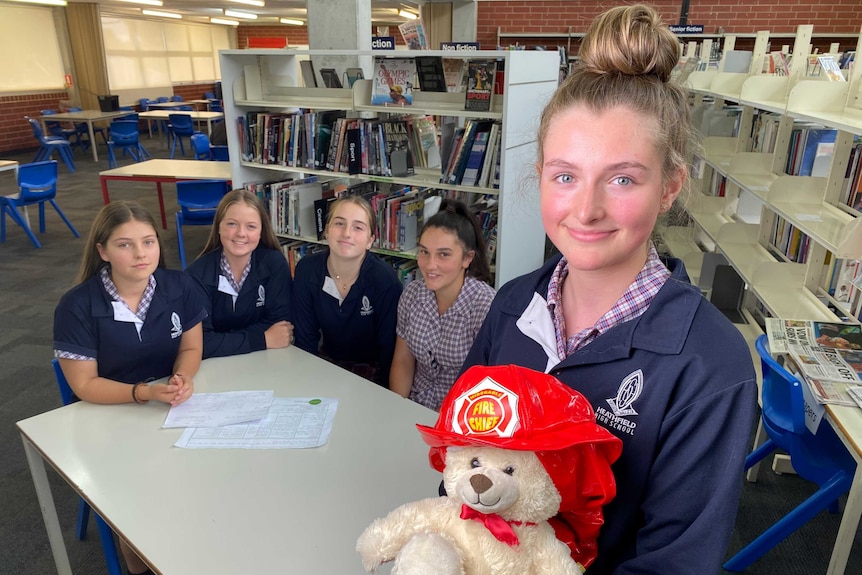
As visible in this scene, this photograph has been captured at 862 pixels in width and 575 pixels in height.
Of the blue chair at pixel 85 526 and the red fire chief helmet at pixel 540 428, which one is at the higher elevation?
the red fire chief helmet at pixel 540 428

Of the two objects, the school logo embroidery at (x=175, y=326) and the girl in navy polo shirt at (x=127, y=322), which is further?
the school logo embroidery at (x=175, y=326)

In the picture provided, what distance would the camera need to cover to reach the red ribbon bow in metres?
0.79

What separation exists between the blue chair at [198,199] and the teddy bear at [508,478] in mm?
4232

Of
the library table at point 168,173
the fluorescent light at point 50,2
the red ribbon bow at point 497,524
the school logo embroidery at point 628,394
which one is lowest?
the library table at point 168,173

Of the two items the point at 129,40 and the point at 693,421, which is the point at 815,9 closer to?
the point at 693,421

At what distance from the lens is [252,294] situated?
2387mm

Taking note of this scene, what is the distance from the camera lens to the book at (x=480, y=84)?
3.00 metres

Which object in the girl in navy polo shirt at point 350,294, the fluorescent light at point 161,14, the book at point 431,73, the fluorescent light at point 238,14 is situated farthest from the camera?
the fluorescent light at point 238,14

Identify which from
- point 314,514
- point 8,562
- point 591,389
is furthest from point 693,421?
point 8,562

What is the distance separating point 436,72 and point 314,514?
256 cm

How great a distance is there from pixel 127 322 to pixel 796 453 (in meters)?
2.18

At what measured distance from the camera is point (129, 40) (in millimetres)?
13156

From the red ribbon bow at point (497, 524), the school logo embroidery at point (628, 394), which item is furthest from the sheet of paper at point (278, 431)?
the school logo embroidery at point (628, 394)

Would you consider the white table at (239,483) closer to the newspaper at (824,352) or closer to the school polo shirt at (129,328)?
the school polo shirt at (129,328)
